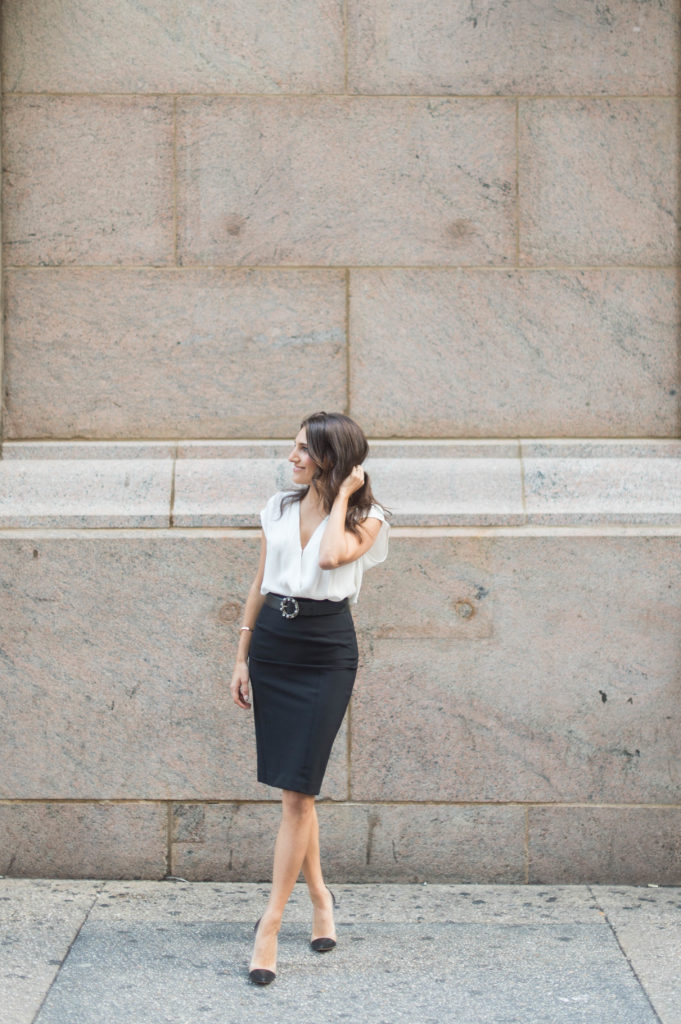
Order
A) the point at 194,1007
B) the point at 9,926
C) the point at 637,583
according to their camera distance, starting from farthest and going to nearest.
Result: the point at 637,583 < the point at 9,926 < the point at 194,1007

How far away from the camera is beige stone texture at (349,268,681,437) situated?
5043 millimetres

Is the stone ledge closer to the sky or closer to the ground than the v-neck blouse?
closer to the sky

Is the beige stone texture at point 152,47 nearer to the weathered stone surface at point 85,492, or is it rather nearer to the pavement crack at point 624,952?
the weathered stone surface at point 85,492

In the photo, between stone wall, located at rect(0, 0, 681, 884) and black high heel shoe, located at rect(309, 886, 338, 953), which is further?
stone wall, located at rect(0, 0, 681, 884)

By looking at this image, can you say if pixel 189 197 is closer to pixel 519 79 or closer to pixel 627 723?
pixel 519 79

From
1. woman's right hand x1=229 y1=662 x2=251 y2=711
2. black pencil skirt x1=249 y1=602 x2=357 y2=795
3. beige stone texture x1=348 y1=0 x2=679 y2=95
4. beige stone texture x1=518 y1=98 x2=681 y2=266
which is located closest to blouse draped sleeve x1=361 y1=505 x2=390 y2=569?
black pencil skirt x1=249 y1=602 x2=357 y2=795

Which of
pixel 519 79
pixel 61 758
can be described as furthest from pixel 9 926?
pixel 519 79

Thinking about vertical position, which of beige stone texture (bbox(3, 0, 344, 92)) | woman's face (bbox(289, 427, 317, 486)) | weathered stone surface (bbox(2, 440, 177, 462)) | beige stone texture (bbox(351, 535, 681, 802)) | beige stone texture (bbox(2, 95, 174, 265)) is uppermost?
beige stone texture (bbox(3, 0, 344, 92))

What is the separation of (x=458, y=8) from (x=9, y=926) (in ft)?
14.2

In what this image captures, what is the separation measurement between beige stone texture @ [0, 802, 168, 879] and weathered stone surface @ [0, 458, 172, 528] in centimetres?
123

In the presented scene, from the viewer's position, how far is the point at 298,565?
3.91 m

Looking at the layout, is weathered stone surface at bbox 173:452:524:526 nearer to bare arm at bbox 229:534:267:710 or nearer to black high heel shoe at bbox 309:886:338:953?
bare arm at bbox 229:534:267:710

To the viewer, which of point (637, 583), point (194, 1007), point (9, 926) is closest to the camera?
point (194, 1007)

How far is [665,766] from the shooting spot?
479 centimetres
